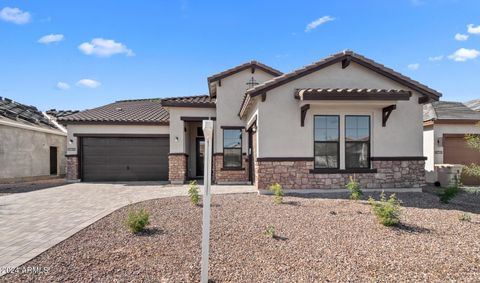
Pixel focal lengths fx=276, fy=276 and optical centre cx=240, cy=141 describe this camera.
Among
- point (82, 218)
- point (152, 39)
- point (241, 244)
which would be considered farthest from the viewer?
point (152, 39)

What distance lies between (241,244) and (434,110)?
14.0m

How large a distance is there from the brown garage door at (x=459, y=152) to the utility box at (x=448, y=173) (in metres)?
1.12

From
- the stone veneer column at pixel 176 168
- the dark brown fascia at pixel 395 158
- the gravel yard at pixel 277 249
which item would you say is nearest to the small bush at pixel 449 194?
the gravel yard at pixel 277 249

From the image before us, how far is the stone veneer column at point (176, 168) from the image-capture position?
13441 mm

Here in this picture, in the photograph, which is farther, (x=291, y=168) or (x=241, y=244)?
(x=291, y=168)

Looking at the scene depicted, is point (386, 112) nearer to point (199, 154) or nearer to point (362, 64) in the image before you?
point (362, 64)

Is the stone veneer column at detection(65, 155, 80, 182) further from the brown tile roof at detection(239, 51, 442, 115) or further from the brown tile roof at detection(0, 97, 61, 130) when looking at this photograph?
the brown tile roof at detection(239, 51, 442, 115)

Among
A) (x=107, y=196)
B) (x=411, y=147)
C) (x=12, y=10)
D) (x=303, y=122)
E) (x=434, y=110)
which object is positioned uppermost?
(x=12, y=10)

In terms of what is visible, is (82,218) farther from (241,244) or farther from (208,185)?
(208,185)

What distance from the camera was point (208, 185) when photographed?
345 cm

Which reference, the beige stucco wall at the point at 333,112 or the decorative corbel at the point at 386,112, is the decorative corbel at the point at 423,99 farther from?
the decorative corbel at the point at 386,112

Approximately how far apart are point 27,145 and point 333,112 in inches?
640

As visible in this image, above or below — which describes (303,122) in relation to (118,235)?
above

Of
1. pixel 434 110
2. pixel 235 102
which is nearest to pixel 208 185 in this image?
pixel 235 102
